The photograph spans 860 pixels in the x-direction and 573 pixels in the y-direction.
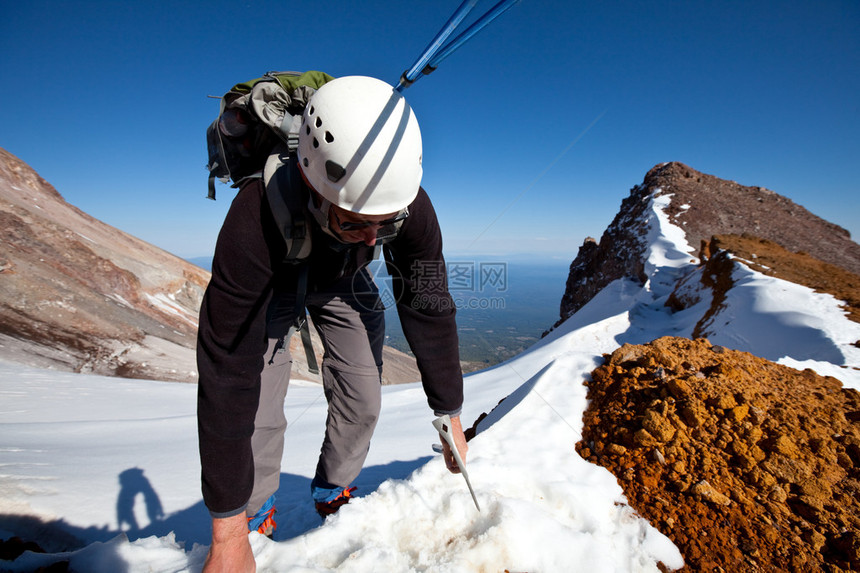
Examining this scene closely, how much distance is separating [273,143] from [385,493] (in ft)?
7.01

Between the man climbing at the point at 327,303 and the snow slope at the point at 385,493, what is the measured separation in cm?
34

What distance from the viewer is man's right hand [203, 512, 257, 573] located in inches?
55.2

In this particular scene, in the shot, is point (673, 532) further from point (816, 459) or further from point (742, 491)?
point (816, 459)

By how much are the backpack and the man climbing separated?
26 millimetres

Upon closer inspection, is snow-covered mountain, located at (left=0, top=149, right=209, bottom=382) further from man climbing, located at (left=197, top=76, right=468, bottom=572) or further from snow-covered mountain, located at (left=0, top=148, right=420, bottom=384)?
man climbing, located at (left=197, top=76, right=468, bottom=572)

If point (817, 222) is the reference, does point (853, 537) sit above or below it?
below

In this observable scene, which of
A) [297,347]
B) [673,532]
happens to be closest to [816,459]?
[673,532]

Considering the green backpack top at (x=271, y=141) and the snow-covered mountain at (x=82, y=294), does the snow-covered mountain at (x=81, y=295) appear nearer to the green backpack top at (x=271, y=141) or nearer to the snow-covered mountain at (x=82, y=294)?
the snow-covered mountain at (x=82, y=294)

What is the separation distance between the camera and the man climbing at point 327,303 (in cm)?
149

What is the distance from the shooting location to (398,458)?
4.11 meters

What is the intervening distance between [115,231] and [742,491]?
28.2m

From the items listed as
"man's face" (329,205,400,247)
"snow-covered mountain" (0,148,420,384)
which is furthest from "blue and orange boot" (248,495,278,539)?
"snow-covered mountain" (0,148,420,384)

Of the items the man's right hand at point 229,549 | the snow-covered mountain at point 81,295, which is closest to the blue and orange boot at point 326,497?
the man's right hand at point 229,549

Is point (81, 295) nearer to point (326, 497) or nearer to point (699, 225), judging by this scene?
point (326, 497)
